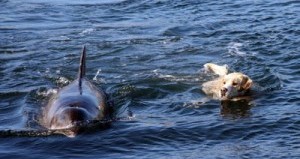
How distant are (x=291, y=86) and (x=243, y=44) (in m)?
3.75

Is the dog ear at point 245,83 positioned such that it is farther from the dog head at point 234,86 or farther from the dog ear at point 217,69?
the dog ear at point 217,69

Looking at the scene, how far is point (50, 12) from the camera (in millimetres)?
21047

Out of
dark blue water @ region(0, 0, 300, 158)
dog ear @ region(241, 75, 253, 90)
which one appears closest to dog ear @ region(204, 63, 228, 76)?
dark blue water @ region(0, 0, 300, 158)

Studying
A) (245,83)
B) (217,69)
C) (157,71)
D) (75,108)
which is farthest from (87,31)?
(75,108)

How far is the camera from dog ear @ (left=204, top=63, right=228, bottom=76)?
11930 millimetres

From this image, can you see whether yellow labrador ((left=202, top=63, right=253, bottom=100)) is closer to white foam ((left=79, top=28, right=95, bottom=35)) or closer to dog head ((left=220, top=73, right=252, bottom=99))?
dog head ((left=220, top=73, right=252, bottom=99))

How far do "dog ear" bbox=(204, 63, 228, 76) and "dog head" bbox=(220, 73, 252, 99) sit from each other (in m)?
1.09

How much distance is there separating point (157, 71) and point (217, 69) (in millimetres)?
1309

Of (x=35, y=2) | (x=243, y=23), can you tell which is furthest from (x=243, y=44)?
(x=35, y=2)

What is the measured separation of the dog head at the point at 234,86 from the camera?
10.6m

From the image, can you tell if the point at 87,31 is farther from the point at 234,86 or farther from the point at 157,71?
the point at 234,86

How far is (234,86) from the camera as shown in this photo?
10.6 meters

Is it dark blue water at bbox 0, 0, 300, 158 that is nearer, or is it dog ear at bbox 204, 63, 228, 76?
dark blue water at bbox 0, 0, 300, 158

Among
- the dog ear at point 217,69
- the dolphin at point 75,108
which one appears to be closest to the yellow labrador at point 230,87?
the dog ear at point 217,69
